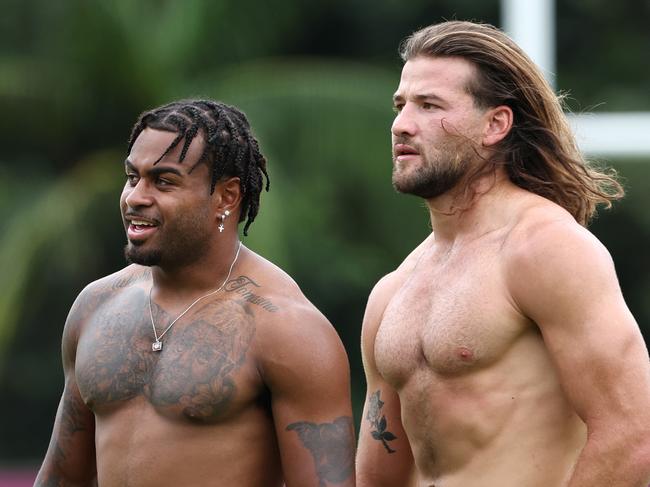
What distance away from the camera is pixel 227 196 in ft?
16.1

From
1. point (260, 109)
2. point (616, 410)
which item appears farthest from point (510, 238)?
point (260, 109)

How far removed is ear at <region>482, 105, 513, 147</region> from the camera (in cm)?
468

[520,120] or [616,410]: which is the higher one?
[520,120]

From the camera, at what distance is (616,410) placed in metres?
4.14

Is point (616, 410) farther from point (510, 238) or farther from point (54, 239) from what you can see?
point (54, 239)

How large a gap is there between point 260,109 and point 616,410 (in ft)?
31.6

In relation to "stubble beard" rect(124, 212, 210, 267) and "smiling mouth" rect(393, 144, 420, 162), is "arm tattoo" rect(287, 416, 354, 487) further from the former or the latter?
"smiling mouth" rect(393, 144, 420, 162)

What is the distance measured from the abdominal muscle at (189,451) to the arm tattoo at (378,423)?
13.6 inches

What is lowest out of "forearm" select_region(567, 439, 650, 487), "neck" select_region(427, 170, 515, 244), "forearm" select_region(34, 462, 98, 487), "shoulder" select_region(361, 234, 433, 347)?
"forearm" select_region(34, 462, 98, 487)

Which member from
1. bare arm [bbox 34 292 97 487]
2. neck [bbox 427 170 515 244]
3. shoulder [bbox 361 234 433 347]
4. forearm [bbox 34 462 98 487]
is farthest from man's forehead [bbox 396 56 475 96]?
forearm [bbox 34 462 98 487]

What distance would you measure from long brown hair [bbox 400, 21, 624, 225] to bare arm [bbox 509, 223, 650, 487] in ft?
1.62

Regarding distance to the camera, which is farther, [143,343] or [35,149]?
[35,149]

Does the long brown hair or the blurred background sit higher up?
the long brown hair

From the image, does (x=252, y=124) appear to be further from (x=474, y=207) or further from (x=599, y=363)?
(x=599, y=363)
